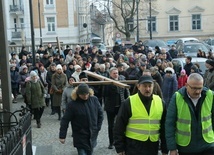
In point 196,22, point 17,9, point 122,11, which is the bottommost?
point 196,22

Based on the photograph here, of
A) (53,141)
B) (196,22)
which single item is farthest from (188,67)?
(196,22)

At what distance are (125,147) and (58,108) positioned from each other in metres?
8.01

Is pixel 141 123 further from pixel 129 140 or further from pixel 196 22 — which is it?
pixel 196 22

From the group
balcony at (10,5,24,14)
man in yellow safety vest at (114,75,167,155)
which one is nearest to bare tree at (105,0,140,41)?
balcony at (10,5,24,14)

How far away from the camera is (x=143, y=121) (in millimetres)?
6172

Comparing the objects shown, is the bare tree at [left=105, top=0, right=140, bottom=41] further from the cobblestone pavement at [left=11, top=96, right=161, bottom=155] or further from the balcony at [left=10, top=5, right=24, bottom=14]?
the cobblestone pavement at [left=11, top=96, right=161, bottom=155]

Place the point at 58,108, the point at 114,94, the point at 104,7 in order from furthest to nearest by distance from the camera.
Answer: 1. the point at 104,7
2. the point at 58,108
3. the point at 114,94

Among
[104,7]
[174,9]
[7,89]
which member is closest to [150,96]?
[7,89]

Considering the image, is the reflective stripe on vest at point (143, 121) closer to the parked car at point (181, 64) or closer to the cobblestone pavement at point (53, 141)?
the cobblestone pavement at point (53, 141)

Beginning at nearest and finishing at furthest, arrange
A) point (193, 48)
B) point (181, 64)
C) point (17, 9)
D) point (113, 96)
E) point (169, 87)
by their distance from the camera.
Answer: point (113, 96) < point (169, 87) < point (181, 64) < point (193, 48) < point (17, 9)

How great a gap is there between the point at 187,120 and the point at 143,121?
0.57 meters

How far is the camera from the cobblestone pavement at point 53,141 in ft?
33.4

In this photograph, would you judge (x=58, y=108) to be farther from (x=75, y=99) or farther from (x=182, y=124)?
(x=182, y=124)

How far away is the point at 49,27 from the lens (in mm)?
61938
